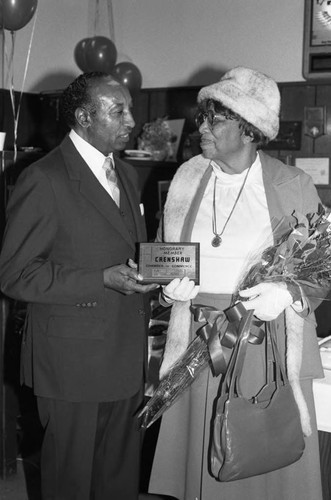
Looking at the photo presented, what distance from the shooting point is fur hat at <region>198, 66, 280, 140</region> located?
2027mm

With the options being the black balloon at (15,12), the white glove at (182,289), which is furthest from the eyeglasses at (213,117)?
the black balloon at (15,12)

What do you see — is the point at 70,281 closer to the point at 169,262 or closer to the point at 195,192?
the point at 169,262

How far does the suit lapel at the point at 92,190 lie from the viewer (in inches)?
80.9

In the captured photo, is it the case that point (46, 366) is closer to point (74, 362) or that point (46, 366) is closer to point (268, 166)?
point (74, 362)

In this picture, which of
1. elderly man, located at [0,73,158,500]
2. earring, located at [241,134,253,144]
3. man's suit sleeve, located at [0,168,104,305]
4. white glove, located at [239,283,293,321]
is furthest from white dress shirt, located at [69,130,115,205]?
white glove, located at [239,283,293,321]

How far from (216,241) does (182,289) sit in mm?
209

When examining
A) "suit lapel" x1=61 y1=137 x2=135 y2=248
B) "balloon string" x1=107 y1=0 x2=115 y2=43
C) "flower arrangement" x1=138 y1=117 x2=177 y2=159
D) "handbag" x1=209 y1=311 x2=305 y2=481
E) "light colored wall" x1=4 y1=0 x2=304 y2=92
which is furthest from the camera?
"balloon string" x1=107 y1=0 x2=115 y2=43

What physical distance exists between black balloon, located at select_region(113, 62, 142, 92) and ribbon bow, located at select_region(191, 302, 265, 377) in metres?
3.54

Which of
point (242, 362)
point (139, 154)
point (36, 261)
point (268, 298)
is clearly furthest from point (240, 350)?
point (139, 154)

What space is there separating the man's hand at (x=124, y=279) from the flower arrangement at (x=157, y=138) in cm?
344

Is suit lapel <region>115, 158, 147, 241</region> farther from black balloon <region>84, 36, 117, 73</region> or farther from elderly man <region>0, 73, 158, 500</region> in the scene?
black balloon <region>84, 36, 117, 73</region>

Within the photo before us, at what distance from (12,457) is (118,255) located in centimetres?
158

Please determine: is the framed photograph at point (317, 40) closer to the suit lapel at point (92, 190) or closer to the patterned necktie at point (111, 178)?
the patterned necktie at point (111, 178)

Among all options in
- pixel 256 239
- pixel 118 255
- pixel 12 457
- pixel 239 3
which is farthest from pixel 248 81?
pixel 239 3
